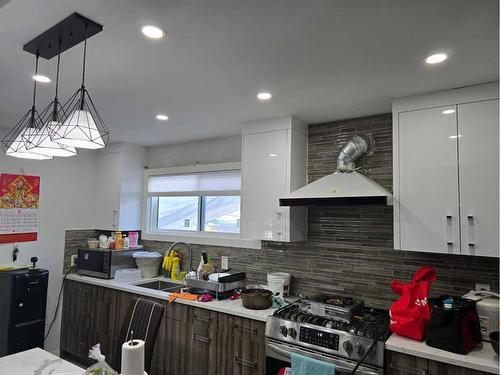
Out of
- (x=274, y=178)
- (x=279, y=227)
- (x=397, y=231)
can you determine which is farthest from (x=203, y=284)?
(x=397, y=231)

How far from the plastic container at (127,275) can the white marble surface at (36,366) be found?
158 centimetres

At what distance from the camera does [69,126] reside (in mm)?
1439

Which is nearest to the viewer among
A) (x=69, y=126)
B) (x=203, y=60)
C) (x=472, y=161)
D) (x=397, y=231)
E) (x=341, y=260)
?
(x=69, y=126)

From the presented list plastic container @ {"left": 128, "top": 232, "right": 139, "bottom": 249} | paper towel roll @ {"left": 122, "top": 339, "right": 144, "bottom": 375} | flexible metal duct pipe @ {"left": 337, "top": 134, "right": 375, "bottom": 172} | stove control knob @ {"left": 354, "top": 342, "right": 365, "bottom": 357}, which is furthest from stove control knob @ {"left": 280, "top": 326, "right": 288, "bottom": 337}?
plastic container @ {"left": 128, "top": 232, "right": 139, "bottom": 249}

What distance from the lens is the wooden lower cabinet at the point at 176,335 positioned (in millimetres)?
2422

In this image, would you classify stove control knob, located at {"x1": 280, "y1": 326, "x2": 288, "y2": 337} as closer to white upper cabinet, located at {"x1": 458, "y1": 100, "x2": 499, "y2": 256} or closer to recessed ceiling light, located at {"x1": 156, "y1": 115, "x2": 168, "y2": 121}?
white upper cabinet, located at {"x1": 458, "y1": 100, "x2": 499, "y2": 256}

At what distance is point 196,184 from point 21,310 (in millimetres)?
2050

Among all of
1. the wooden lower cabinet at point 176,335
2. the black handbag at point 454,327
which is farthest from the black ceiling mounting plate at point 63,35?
the black handbag at point 454,327

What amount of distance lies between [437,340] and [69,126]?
217 cm

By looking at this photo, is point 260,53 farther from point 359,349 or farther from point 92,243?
point 92,243

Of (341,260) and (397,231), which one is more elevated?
(397,231)

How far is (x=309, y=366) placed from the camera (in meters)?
2.03

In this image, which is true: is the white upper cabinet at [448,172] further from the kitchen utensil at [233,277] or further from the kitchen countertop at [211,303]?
the kitchen utensil at [233,277]

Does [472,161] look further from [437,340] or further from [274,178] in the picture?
[274,178]
